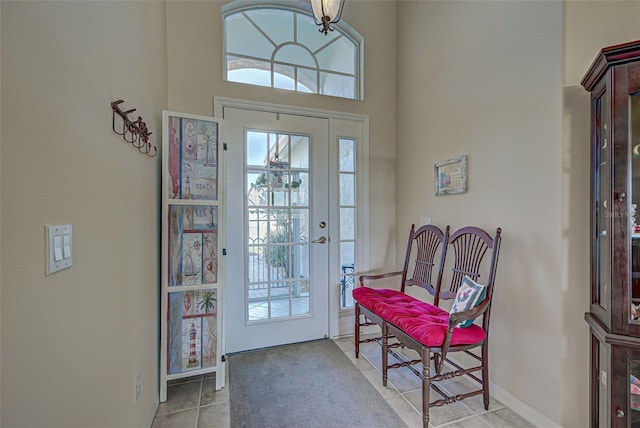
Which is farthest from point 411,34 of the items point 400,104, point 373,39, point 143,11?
point 143,11

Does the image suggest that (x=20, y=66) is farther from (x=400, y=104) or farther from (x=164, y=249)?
(x=400, y=104)

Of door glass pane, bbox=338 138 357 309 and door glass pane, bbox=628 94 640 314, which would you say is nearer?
door glass pane, bbox=628 94 640 314

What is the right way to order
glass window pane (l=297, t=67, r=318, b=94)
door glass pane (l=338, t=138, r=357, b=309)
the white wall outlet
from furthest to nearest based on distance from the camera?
door glass pane (l=338, t=138, r=357, b=309) → glass window pane (l=297, t=67, r=318, b=94) → the white wall outlet

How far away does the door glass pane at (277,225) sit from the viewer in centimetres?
270

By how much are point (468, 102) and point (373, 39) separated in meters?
1.39

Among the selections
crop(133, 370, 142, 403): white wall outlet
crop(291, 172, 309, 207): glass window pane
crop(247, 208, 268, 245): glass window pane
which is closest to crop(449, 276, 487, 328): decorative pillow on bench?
crop(291, 172, 309, 207): glass window pane

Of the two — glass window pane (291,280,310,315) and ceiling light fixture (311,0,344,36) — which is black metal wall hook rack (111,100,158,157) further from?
glass window pane (291,280,310,315)

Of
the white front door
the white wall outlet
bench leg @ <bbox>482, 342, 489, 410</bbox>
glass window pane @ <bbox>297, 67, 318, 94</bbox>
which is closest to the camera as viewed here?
the white wall outlet

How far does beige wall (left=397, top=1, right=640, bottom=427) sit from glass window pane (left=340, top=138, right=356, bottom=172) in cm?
87

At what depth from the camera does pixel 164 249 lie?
1.98m

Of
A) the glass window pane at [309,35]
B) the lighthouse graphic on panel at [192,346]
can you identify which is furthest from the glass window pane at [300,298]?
the glass window pane at [309,35]

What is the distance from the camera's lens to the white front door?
8.63ft

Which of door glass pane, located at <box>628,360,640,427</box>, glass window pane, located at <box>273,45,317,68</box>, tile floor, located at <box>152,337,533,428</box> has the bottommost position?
tile floor, located at <box>152,337,533,428</box>

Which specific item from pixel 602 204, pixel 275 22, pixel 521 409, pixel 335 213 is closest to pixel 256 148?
pixel 335 213
